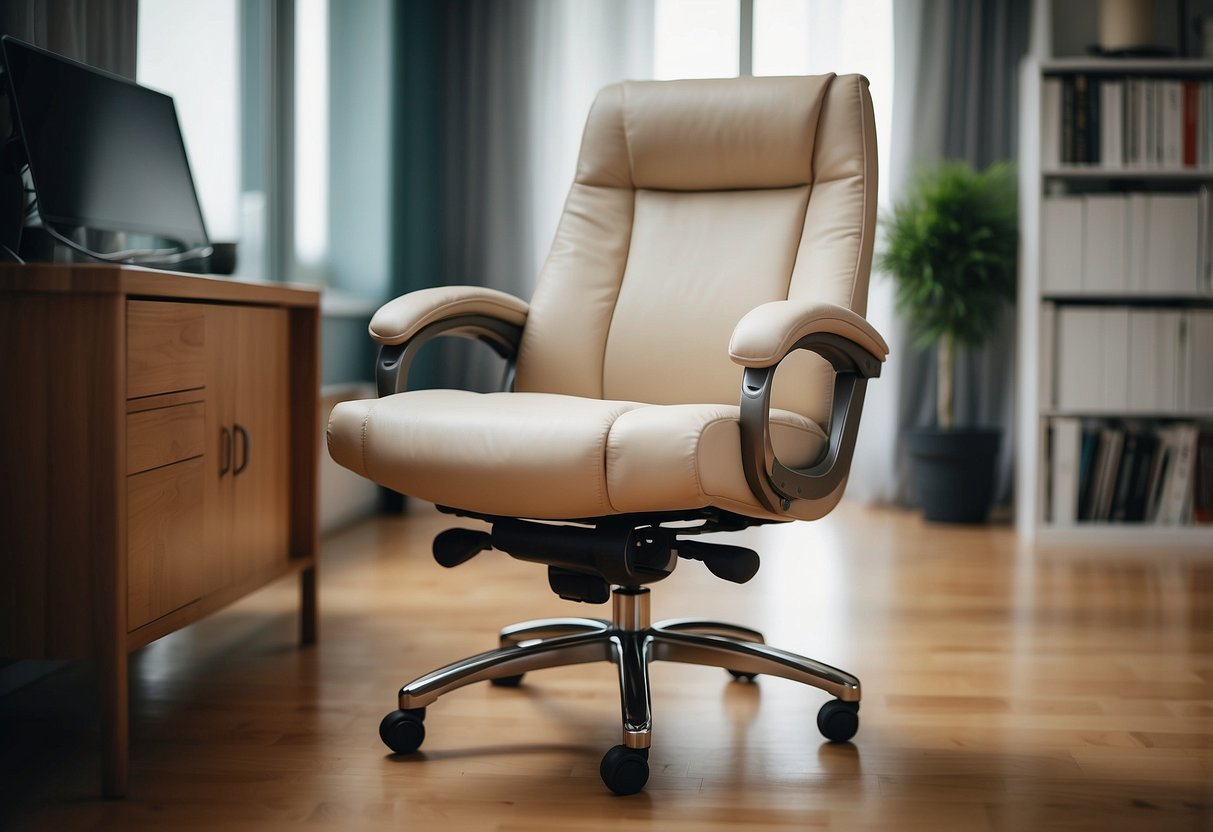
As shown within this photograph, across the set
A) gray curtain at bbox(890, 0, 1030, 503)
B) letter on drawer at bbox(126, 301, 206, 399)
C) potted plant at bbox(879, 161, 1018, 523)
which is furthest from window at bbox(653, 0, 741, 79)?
letter on drawer at bbox(126, 301, 206, 399)

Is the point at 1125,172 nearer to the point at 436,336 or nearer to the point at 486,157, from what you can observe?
the point at 486,157

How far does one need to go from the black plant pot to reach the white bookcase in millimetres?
186

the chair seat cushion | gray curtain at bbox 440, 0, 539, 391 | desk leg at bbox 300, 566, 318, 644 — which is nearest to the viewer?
the chair seat cushion

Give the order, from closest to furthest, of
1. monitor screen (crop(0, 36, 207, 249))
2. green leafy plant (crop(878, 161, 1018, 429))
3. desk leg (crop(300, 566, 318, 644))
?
monitor screen (crop(0, 36, 207, 249)), desk leg (crop(300, 566, 318, 644)), green leafy plant (crop(878, 161, 1018, 429))

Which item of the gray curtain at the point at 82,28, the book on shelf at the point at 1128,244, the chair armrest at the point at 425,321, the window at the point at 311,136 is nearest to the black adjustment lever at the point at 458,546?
the chair armrest at the point at 425,321

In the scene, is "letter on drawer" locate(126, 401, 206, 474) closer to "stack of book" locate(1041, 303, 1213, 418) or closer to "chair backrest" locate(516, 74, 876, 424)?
"chair backrest" locate(516, 74, 876, 424)

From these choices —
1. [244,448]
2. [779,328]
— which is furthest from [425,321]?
[779,328]

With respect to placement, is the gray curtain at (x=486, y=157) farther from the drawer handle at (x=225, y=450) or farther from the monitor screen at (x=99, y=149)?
the drawer handle at (x=225, y=450)

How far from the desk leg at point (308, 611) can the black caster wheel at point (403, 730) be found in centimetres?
60

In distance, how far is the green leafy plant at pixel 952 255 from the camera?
10.9 feet

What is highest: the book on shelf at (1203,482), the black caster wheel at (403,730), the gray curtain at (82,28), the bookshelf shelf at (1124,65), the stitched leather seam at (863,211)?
the bookshelf shelf at (1124,65)

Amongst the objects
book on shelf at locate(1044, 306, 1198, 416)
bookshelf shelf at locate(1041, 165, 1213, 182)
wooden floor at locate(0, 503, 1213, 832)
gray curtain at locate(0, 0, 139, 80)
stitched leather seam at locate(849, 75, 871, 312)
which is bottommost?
wooden floor at locate(0, 503, 1213, 832)

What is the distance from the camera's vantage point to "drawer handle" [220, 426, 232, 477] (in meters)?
1.81

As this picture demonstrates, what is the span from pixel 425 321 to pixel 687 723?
0.68 metres
